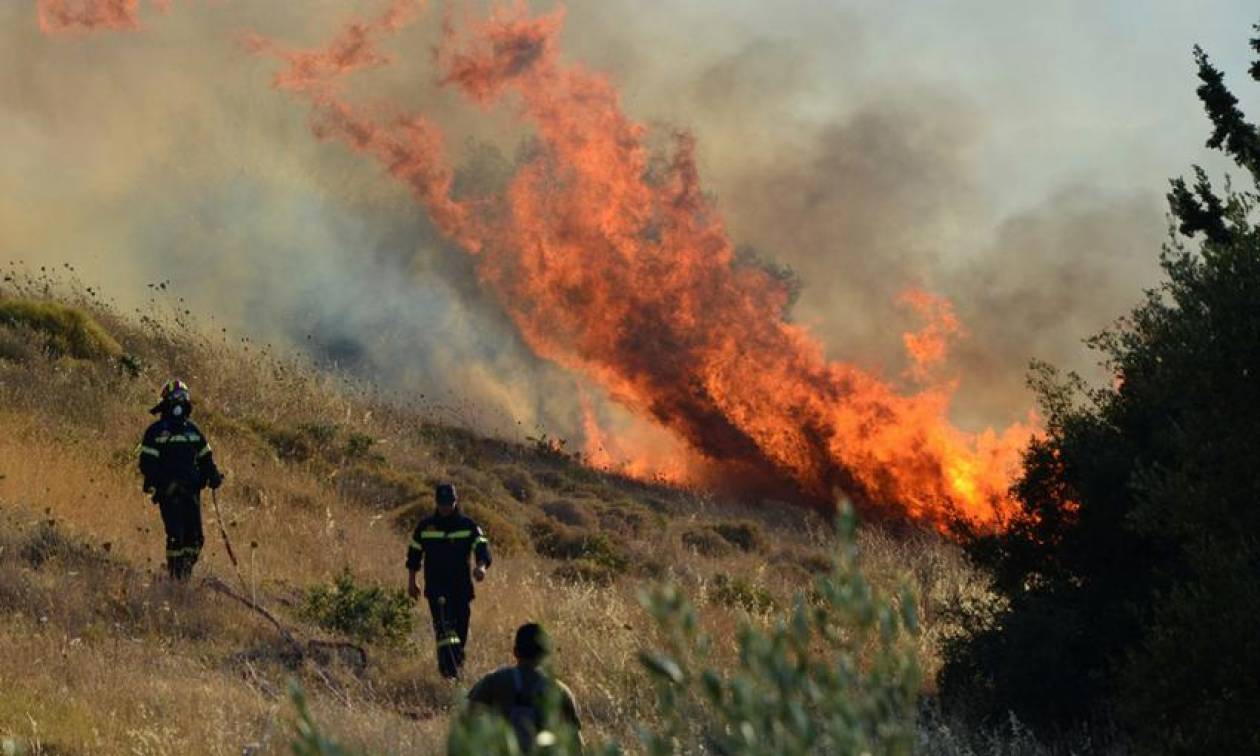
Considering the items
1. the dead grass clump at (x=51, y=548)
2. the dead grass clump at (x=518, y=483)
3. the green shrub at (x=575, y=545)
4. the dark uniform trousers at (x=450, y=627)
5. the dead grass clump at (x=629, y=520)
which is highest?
the dead grass clump at (x=518, y=483)

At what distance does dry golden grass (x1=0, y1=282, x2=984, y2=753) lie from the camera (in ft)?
35.7

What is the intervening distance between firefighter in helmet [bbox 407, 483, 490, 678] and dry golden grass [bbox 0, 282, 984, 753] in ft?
1.52

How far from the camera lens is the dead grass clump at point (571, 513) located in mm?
25772

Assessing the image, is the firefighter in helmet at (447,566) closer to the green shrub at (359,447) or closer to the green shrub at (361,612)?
the green shrub at (361,612)

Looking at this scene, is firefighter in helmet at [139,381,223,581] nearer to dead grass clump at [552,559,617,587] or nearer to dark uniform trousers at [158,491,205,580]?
dark uniform trousers at [158,491,205,580]

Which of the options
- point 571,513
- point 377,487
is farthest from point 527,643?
point 571,513

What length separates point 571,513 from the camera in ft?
86.2

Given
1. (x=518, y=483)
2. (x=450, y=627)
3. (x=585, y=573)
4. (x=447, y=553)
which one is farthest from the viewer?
(x=518, y=483)

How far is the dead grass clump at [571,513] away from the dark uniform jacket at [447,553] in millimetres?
11936

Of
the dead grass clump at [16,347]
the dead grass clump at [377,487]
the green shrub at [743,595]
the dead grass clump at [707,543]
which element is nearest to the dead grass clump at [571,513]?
the dead grass clump at [707,543]

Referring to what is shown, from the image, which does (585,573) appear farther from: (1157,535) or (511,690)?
(511,690)

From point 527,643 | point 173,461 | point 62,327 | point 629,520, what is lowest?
point 527,643

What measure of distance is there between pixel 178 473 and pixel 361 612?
7.66ft

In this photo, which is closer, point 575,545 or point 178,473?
point 178,473
